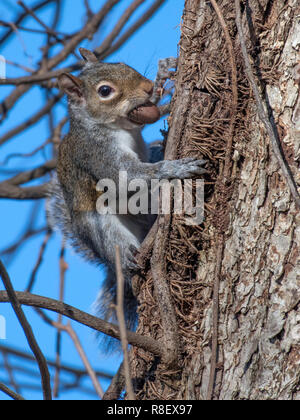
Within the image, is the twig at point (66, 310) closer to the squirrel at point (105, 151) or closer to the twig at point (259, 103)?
the twig at point (259, 103)

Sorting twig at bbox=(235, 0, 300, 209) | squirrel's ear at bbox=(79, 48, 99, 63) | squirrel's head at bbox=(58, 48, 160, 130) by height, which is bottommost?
twig at bbox=(235, 0, 300, 209)

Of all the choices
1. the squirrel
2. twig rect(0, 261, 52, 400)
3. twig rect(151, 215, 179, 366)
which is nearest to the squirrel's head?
the squirrel

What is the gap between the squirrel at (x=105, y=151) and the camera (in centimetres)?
283

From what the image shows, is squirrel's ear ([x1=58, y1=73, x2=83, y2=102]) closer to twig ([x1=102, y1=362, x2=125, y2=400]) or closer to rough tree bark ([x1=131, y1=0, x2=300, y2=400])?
rough tree bark ([x1=131, y1=0, x2=300, y2=400])

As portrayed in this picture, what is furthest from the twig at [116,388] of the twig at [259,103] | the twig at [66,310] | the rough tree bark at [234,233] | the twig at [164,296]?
the twig at [259,103]

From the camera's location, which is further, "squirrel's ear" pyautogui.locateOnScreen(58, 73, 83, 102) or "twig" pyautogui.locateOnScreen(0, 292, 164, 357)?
"squirrel's ear" pyautogui.locateOnScreen(58, 73, 83, 102)

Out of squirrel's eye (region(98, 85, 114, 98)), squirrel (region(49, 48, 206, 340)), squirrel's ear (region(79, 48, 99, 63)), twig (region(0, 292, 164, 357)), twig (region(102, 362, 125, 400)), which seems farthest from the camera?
squirrel's ear (region(79, 48, 99, 63))

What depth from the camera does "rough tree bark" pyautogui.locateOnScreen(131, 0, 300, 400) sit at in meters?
1.81

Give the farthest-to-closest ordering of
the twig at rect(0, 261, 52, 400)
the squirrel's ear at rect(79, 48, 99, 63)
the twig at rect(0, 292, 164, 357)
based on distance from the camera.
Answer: the squirrel's ear at rect(79, 48, 99, 63)
the twig at rect(0, 292, 164, 357)
the twig at rect(0, 261, 52, 400)

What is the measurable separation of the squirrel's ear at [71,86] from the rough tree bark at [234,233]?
0.96 metres

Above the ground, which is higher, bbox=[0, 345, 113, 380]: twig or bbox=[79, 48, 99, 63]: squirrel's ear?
bbox=[79, 48, 99, 63]: squirrel's ear

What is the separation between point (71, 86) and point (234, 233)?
1474 mm
